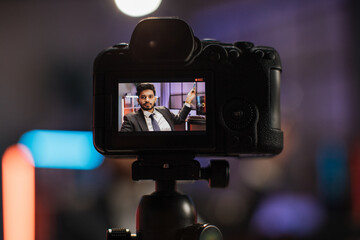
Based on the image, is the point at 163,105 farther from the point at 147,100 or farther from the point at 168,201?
the point at 168,201

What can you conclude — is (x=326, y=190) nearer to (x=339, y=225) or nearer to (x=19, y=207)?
(x=339, y=225)

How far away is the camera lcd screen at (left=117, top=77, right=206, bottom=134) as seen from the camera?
56 cm

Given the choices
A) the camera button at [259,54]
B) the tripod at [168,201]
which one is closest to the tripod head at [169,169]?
the tripod at [168,201]

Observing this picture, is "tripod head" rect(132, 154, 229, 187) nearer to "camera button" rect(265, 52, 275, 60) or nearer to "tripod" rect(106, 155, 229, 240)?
"tripod" rect(106, 155, 229, 240)

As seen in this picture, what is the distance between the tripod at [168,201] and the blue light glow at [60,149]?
1745mm

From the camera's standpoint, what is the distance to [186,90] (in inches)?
22.1

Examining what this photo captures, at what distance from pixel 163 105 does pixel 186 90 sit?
0.04 meters

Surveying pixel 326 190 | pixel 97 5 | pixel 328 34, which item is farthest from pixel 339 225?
pixel 97 5

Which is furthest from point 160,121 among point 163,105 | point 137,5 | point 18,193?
point 18,193

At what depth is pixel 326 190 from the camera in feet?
7.82

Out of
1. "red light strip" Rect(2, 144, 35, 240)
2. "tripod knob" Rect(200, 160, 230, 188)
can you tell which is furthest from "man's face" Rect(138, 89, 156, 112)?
"red light strip" Rect(2, 144, 35, 240)

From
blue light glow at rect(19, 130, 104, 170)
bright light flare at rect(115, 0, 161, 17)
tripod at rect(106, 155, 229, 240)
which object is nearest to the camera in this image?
tripod at rect(106, 155, 229, 240)

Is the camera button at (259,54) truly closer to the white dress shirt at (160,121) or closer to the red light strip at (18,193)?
the white dress shirt at (160,121)

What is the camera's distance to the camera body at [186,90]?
55cm
